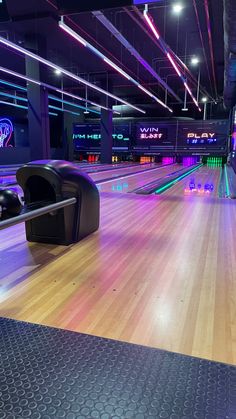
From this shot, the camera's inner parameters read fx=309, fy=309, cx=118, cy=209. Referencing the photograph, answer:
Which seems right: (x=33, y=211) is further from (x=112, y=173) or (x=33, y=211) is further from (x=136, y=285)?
(x=112, y=173)

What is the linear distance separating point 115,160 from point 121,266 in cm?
1668

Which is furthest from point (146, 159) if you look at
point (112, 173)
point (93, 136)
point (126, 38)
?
point (126, 38)

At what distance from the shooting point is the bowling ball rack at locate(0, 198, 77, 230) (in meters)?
2.19

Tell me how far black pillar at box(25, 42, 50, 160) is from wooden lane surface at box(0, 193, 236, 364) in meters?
6.26

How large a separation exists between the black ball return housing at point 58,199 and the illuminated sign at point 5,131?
14703 millimetres

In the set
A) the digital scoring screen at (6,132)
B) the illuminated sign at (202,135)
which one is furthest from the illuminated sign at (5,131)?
the illuminated sign at (202,135)

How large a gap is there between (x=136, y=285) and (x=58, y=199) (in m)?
1.24

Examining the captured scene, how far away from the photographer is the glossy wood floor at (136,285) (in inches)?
67.9

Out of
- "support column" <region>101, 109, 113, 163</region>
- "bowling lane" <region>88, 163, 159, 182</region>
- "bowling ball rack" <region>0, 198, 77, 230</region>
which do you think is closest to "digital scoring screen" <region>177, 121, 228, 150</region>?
"support column" <region>101, 109, 113, 163</region>

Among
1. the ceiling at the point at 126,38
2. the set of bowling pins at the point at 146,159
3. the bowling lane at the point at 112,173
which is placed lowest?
the bowling lane at the point at 112,173

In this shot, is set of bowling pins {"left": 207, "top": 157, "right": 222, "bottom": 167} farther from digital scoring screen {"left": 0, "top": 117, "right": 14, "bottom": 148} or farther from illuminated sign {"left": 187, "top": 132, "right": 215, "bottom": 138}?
digital scoring screen {"left": 0, "top": 117, "right": 14, "bottom": 148}

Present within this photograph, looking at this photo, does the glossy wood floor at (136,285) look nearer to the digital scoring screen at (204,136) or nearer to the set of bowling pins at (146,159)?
the digital scoring screen at (204,136)

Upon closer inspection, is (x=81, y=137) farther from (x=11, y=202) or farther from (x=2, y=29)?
(x=11, y=202)

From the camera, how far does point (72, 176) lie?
124 inches
